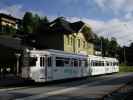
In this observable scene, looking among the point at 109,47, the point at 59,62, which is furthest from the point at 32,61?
the point at 109,47

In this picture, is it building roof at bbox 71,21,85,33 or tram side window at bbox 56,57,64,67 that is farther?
building roof at bbox 71,21,85,33

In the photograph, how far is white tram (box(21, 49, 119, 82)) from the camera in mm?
27031

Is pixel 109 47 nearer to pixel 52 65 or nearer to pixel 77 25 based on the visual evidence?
pixel 77 25

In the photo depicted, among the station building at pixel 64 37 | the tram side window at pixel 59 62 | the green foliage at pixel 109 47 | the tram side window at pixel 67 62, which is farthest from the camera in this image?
the green foliage at pixel 109 47

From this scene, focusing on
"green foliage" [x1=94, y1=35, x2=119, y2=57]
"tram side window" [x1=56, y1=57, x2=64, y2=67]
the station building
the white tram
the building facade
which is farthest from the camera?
"green foliage" [x1=94, y1=35, x2=119, y2=57]

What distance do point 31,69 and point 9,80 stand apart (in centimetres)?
487

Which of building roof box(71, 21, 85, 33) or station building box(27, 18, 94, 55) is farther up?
building roof box(71, 21, 85, 33)

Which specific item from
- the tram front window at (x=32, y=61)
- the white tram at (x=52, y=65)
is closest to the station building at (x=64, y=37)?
the white tram at (x=52, y=65)

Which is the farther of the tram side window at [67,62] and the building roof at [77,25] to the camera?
the building roof at [77,25]

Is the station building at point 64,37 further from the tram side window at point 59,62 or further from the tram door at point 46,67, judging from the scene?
the tram door at point 46,67

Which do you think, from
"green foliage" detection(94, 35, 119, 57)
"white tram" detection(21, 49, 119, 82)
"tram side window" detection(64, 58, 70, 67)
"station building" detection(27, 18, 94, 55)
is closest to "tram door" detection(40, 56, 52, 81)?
"white tram" detection(21, 49, 119, 82)

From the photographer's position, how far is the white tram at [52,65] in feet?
88.7

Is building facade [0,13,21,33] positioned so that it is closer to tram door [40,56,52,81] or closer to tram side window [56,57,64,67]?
tram side window [56,57,64,67]

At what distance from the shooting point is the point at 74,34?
62.2 metres
